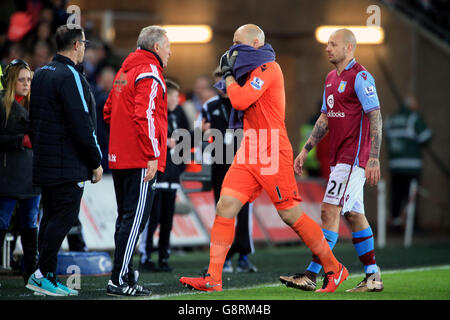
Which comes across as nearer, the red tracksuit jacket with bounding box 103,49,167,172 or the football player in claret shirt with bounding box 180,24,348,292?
the red tracksuit jacket with bounding box 103,49,167,172

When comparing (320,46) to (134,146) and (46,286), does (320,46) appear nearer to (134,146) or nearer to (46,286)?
(134,146)

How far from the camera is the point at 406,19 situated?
773 inches

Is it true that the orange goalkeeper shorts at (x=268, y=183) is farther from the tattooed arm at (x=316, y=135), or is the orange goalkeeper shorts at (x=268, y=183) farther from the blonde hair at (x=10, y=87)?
the blonde hair at (x=10, y=87)

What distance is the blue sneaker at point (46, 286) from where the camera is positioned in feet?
23.8

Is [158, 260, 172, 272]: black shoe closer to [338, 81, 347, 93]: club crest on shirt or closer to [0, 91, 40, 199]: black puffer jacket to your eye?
[0, 91, 40, 199]: black puffer jacket

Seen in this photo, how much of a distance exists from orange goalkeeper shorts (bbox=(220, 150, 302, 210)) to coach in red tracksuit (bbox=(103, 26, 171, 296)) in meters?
0.68

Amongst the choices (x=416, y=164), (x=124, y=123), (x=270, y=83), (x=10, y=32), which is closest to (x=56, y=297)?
(x=124, y=123)

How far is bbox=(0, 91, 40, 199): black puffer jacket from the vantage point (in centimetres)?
812

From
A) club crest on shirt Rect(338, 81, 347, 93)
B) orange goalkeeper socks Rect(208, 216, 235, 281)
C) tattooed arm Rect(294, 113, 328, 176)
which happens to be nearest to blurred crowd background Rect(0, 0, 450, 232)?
tattooed arm Rect(294, 113, 328, 176)

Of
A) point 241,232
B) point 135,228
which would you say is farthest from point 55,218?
point 241,232

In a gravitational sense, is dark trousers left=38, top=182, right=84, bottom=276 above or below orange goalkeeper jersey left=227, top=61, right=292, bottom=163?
below

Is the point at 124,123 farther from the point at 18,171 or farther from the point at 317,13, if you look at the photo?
the point at 317,13

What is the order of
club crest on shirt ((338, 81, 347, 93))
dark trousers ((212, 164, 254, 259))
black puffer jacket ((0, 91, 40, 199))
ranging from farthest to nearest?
dark trousers ((212, 164, 254, 259)) < black puffer jacket ((0, 91, 40, 199)) < club crest on shirt ((338, 81, 347, 93))
